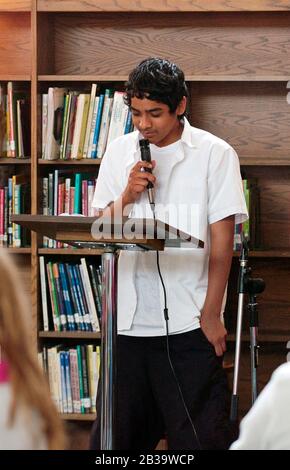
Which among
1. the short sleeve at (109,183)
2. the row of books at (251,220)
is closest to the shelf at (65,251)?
the row of books at (251,220)

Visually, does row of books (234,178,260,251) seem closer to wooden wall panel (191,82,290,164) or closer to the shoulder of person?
wooden wall panel (191,82,290,164)

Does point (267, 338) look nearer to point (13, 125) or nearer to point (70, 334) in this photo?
point (70, 334)

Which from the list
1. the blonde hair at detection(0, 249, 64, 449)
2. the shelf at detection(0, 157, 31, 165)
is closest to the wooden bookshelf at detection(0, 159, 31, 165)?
the shelf at detection(0, 157, 31, 165)

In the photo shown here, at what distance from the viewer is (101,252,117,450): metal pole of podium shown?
2.33 meters

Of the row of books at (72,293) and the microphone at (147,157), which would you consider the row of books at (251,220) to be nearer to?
the row of books at (72,293)

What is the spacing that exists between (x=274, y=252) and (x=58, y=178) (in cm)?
90

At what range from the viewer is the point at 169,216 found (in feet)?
9.18

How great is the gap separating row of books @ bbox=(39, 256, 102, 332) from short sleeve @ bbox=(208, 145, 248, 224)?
3.59 feet

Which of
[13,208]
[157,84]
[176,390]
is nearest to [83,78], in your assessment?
[13,208]

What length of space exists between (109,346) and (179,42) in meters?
1.96

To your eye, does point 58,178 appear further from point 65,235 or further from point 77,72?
point 65,235

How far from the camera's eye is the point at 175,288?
277cm

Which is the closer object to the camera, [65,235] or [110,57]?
[65,235]
